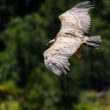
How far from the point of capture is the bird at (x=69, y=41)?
10727mm

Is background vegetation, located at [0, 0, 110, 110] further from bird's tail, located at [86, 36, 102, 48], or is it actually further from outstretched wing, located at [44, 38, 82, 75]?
outstretched wing, located at [44, 38, 82, 75]

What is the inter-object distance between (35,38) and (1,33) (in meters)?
5.98

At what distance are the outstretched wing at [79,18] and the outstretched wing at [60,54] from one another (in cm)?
124

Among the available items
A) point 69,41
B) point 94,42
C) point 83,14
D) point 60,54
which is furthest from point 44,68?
point 60,54

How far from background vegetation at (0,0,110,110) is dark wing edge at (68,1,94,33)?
1359 centimetres

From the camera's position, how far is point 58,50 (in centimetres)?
1119

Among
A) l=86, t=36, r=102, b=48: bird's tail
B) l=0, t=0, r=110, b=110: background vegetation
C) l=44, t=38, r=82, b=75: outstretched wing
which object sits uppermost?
l=44, t=38, r=82, b=75: outstretched wing

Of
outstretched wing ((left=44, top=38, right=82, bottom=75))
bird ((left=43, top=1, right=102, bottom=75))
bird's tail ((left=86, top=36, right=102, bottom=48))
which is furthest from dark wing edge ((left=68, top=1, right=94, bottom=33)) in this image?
outstretched wing ((left=44, top=38, right=82, bottom=75))

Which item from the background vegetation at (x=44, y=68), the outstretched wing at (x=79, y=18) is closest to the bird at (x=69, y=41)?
the outstretched wing at (x=79, y=18)

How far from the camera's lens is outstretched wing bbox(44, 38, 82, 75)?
34.7ft

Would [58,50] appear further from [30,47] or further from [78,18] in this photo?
[30,47]

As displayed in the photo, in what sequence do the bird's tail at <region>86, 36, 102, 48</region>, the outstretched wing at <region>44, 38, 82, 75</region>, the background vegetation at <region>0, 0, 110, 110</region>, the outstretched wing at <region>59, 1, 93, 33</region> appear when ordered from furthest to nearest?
the background vegetation at <region>0, 0, 110, 110</region>
the outstretched wing at <region>59, 1, 93, 33</region>
the bird's tail at <region>86, 36, 102, 48</region>
the outstretched wing at <region>44, 38, 82, 75</region>

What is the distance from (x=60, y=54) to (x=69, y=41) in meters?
0.85

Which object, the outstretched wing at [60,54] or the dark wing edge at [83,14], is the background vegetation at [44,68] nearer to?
the dark wing edge at [83,14]
